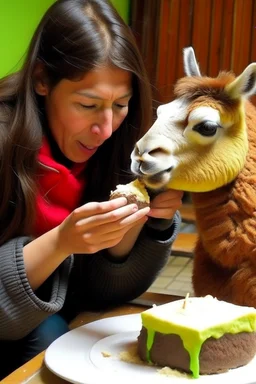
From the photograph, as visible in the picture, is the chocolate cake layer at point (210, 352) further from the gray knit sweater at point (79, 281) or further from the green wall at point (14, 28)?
the green wall at point (14, 28)

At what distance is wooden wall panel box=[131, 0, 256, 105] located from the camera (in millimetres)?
2523

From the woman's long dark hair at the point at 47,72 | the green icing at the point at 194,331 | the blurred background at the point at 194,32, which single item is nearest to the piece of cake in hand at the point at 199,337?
the green icing at the point at 194,331

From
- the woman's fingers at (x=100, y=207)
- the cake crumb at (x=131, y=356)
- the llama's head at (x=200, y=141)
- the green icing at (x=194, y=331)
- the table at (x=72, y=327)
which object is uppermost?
the llama's head at (x=200, y=141)

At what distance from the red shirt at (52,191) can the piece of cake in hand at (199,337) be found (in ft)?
1.18

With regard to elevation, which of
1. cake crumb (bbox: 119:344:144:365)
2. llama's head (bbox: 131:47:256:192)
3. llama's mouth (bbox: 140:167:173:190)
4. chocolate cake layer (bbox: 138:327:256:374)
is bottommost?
cake crumb (bbox: 119:344:144:365)

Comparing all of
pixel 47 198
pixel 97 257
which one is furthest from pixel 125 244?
pixel 47 198

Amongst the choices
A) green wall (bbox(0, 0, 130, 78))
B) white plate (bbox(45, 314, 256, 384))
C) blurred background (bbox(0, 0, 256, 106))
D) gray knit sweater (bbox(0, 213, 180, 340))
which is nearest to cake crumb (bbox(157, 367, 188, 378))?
white plate (bbox(45, 314, 256, 384))

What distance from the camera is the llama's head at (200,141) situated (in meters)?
0.82

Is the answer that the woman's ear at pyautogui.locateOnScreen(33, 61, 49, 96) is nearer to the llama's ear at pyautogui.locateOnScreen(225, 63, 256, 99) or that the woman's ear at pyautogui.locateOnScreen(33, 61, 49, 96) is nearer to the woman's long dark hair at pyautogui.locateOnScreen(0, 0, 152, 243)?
the woman's long dark hair at pyautogui.locateOnScreen(0, 0, 152, 243)

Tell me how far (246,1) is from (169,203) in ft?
5.94

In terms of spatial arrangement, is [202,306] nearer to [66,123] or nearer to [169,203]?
[169,203]

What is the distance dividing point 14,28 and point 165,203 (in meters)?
1.00

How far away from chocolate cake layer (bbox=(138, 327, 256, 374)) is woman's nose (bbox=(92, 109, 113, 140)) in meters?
0.38

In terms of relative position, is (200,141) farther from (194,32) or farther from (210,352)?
(194,32)
